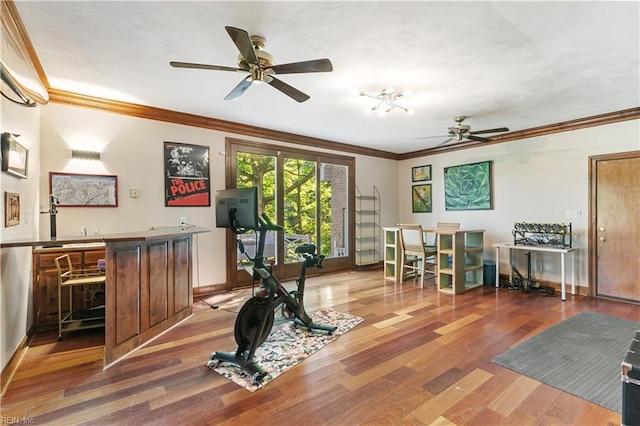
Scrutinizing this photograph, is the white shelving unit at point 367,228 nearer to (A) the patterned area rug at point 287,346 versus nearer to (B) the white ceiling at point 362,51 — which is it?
(B) the white ceiling at point 362,51


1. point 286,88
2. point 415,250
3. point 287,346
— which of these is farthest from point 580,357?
point 286,88

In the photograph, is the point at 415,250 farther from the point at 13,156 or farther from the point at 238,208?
the point at 13,156

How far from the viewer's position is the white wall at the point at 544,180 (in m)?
4.38

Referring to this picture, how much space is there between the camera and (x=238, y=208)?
8.07 feet

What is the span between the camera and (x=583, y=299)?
423 centimetres

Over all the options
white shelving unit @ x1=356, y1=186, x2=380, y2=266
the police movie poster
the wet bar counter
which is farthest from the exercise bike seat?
white shelving unit @ x1=356, y1=186, x2=380, y2=266

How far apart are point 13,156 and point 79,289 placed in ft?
5.37

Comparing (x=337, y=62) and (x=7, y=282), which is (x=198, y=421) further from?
(x=337, y=62)

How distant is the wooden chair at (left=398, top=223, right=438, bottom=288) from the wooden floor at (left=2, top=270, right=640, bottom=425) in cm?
158

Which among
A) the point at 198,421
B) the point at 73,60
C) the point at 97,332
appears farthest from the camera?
the point at 97,332

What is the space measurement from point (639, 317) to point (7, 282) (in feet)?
20.7

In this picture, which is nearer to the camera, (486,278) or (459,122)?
(459,122)

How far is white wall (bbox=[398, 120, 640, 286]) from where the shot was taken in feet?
14.4

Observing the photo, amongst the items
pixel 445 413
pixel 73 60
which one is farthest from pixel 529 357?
pixel 73 60
